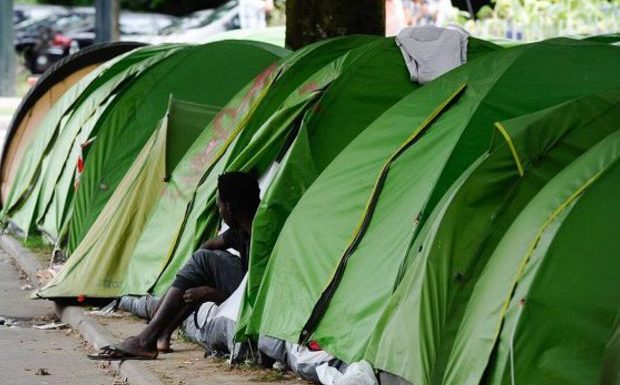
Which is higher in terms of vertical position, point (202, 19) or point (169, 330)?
point (169, 330)

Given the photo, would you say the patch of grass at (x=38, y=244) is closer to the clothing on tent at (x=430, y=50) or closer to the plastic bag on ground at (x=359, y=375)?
the clothing on tent at (x=430, y=50)

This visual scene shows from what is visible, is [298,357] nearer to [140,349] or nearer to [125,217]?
[140,349]

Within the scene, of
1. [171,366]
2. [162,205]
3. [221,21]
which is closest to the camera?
[171,366]

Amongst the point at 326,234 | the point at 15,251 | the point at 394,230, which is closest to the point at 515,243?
the point at 394,230

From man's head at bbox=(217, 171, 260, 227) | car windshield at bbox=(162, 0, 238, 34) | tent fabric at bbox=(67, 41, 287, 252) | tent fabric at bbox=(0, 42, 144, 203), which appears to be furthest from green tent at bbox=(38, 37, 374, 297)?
car windshield at bbox=(162, 0, 238, 34)

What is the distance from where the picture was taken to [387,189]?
28.2 feet

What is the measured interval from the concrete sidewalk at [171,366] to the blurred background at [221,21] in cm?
525

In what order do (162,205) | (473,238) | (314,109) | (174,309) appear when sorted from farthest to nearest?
(162,205) → (314,109) → (174,309) → (473,238)

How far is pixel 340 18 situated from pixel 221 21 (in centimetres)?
2634

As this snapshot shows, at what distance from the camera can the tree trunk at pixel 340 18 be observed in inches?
531

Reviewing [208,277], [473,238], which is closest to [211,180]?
[208,277]

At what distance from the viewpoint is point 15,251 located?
15.4m

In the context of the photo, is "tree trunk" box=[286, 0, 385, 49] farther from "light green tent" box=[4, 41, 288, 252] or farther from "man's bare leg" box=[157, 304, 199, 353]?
"man's bare leg" box=[157, 304, 199, 353]

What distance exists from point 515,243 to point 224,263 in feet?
10.3
